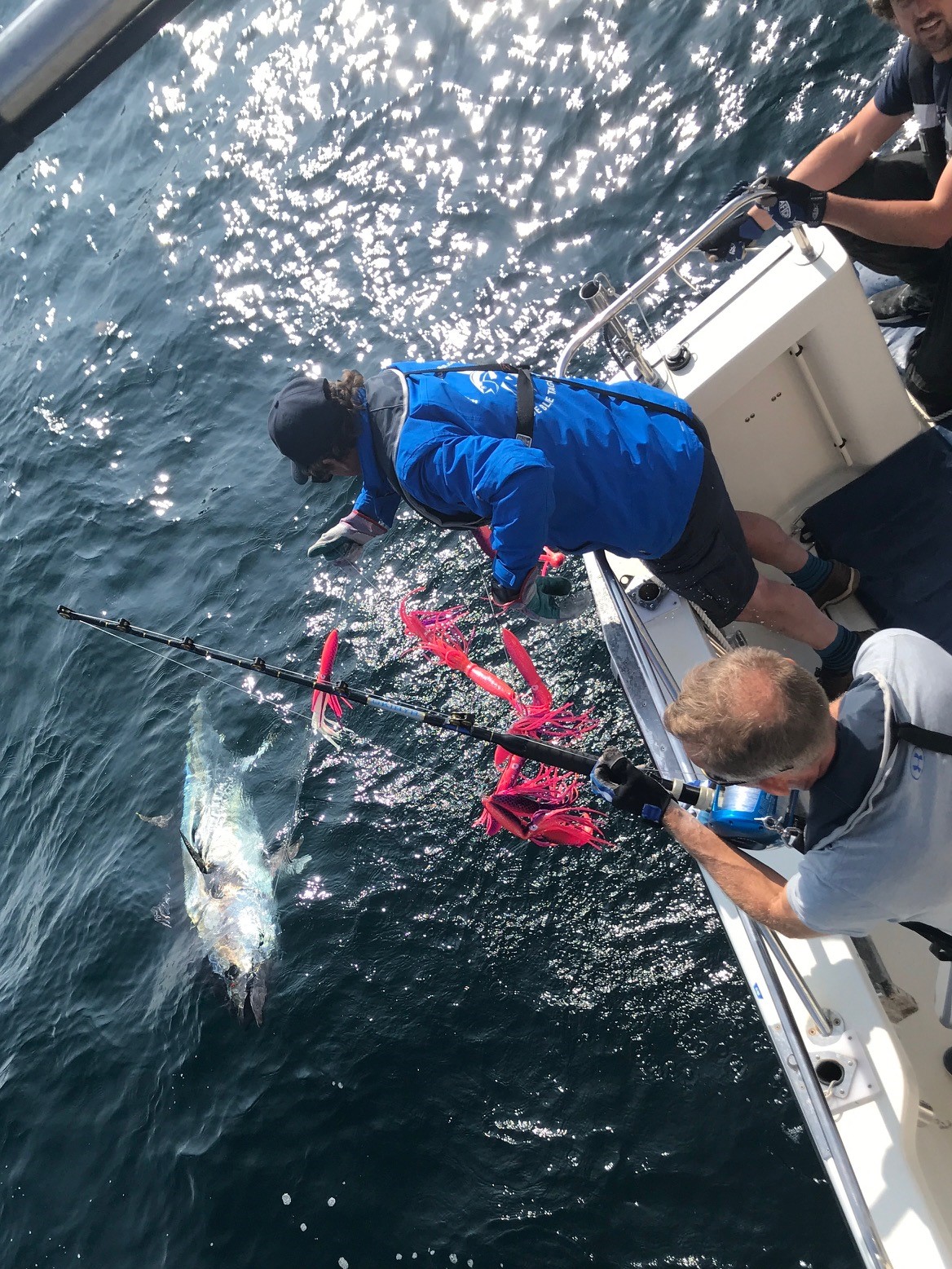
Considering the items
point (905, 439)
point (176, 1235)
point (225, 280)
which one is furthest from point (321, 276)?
point (176, 1235)

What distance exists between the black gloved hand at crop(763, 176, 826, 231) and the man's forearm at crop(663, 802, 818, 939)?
8.05 ft

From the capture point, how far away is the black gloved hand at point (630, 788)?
288 cm

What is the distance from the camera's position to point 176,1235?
5.19m

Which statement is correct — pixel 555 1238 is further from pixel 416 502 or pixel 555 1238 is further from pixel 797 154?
pixel 797 154

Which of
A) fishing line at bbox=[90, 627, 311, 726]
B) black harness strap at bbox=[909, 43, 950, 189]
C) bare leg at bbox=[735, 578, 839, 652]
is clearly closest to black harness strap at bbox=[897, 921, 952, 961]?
bare leg at bbox=[735, 578, 839, 652]

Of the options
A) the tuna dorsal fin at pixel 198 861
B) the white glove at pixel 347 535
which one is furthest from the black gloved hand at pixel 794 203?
the tuna dorsal fin at pixel 198 861

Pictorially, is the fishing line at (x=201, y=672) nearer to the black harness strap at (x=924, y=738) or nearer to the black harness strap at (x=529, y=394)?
the black harness strap at (x=529, y=394)

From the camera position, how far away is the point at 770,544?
13.8 ft

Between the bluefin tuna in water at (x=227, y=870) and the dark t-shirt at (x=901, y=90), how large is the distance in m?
5.20

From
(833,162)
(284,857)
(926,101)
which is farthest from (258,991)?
(926,101)

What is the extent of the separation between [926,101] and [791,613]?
2.02 meters

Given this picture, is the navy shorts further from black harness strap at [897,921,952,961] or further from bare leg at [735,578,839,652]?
black harness strap at [897,921,952,961]

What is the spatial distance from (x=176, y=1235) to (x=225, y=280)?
921 cm

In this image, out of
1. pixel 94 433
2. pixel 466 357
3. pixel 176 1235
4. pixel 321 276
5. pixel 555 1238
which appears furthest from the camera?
pixel 94 433
